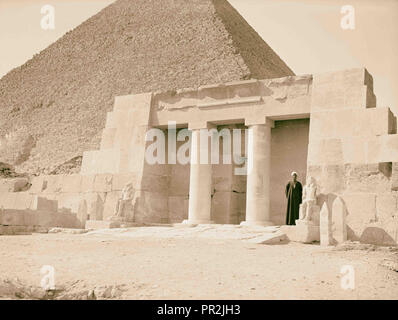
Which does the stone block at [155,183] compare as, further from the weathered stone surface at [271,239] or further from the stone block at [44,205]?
the weathered stone surface at [271,239]

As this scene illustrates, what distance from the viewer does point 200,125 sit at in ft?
52.8

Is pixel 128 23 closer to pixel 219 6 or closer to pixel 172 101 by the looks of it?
pixel 219 6

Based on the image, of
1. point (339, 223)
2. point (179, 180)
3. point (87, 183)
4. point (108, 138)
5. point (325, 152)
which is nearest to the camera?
Answer: point (339, 223)

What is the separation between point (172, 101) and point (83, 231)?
17.4 feet

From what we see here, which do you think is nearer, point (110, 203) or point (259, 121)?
point (259, 121)

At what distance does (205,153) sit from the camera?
52.3ft

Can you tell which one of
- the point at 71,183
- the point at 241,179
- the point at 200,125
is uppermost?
the point at 200,125

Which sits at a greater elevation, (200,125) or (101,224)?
(200,125)

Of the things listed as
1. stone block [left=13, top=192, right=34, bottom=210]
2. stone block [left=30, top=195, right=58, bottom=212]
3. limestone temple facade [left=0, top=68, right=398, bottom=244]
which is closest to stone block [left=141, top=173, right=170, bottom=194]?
limestone temple facade [left=0, top=68, right=398, bottom=244]

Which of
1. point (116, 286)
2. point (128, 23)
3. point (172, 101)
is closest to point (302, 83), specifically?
point (172, 101)

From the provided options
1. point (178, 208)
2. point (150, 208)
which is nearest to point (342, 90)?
point (178, 208)

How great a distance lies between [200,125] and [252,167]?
88.4 inches

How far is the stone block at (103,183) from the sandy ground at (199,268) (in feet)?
19.4

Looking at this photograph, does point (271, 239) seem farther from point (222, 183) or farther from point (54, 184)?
point (54, 184)
